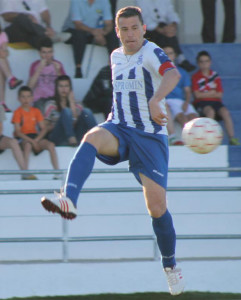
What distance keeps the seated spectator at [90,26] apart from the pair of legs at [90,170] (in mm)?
4592

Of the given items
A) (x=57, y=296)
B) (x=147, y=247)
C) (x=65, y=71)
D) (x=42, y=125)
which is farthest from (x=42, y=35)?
(x=57, y=296)

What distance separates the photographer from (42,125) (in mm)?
9648

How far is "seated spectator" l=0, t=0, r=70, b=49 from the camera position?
1075 centimetres

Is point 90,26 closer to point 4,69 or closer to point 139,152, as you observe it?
point 4,69

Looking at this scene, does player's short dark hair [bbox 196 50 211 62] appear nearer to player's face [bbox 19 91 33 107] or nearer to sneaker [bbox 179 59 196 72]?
sneaker [bbox 179 59 196 72]

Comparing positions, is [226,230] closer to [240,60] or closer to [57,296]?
[57,296]

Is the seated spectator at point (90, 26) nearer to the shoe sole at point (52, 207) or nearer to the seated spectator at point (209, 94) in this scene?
the seated spectator at point (209, 94)

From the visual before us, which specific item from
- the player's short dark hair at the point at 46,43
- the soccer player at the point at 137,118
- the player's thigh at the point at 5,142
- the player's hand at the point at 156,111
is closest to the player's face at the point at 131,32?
the soccer player at the point at 137,118

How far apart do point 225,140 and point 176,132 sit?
65 cm

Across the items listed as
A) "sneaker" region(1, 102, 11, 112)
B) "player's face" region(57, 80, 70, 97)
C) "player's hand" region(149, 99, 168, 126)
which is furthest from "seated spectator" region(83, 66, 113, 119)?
"player's hand" region(149, 99, 168, 126)

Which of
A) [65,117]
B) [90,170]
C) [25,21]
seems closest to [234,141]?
[65,117]

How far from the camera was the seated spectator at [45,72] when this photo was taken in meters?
10.1

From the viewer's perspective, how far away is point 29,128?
9609 mm

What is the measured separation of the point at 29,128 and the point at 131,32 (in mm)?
3741
